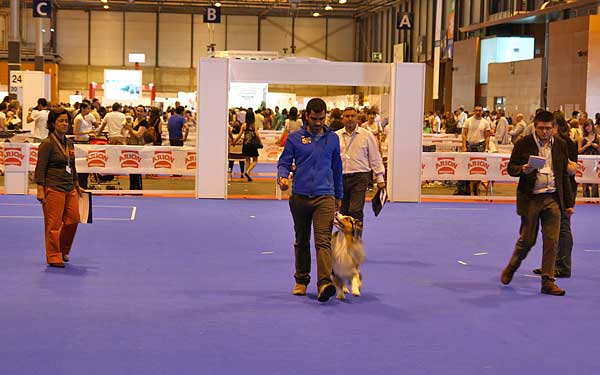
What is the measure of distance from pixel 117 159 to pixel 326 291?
11.2m

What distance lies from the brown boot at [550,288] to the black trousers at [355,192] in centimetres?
211

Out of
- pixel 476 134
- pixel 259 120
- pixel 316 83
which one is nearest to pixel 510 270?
pixel 316 83

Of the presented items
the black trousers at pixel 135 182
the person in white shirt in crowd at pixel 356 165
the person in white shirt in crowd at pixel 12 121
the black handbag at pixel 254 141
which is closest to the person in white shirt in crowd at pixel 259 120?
the person in white shirt in crowd at pixel 12 121

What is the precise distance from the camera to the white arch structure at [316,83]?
17984 mm

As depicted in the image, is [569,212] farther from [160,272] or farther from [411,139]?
[411,139]

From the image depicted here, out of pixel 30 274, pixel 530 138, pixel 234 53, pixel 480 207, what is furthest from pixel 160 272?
pixel 234 53

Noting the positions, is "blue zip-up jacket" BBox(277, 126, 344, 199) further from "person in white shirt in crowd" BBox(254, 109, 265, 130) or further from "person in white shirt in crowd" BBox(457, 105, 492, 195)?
"person in white shirt in crowd" BBox(254, 109, 265, 130)

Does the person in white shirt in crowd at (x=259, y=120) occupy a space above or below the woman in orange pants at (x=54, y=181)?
above

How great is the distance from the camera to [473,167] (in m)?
19.1

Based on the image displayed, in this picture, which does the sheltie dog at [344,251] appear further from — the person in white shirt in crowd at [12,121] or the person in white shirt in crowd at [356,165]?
the person in white shirt in crowd at [12,121]

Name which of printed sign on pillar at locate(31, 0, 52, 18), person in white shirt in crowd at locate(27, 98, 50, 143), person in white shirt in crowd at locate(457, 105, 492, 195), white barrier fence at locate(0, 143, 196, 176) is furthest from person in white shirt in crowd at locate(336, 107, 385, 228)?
printed sign on pillar at locate(31, 0, 52, 18)

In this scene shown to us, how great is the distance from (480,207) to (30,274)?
10445mm

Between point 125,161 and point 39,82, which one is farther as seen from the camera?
point 39,82

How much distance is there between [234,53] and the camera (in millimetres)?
26031
